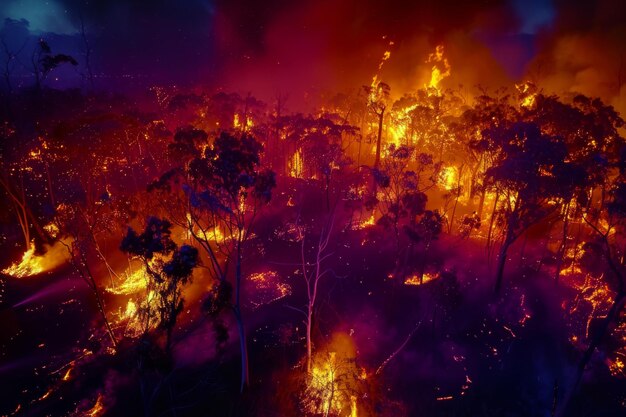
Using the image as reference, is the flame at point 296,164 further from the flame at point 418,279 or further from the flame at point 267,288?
the flame at point 418,279

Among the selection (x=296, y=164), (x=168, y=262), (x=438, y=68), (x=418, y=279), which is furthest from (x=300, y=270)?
(x=438, y=68)

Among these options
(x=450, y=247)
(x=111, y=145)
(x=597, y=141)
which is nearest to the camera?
(x=597, y=141)

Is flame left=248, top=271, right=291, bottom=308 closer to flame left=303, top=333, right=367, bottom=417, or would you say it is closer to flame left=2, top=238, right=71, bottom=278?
flame left=303, top=333, right=367, bottom=417

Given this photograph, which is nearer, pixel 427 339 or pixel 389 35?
pixel 427 339

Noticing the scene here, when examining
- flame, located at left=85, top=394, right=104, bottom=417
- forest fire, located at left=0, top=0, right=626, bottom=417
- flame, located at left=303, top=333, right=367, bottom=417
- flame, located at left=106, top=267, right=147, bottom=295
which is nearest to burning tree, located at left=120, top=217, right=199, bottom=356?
forest fire, located at left=0, top=0, right=626, bottom=417

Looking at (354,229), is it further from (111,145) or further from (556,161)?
(111,145)

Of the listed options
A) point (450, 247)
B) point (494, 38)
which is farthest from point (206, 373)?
point (494, 38)
